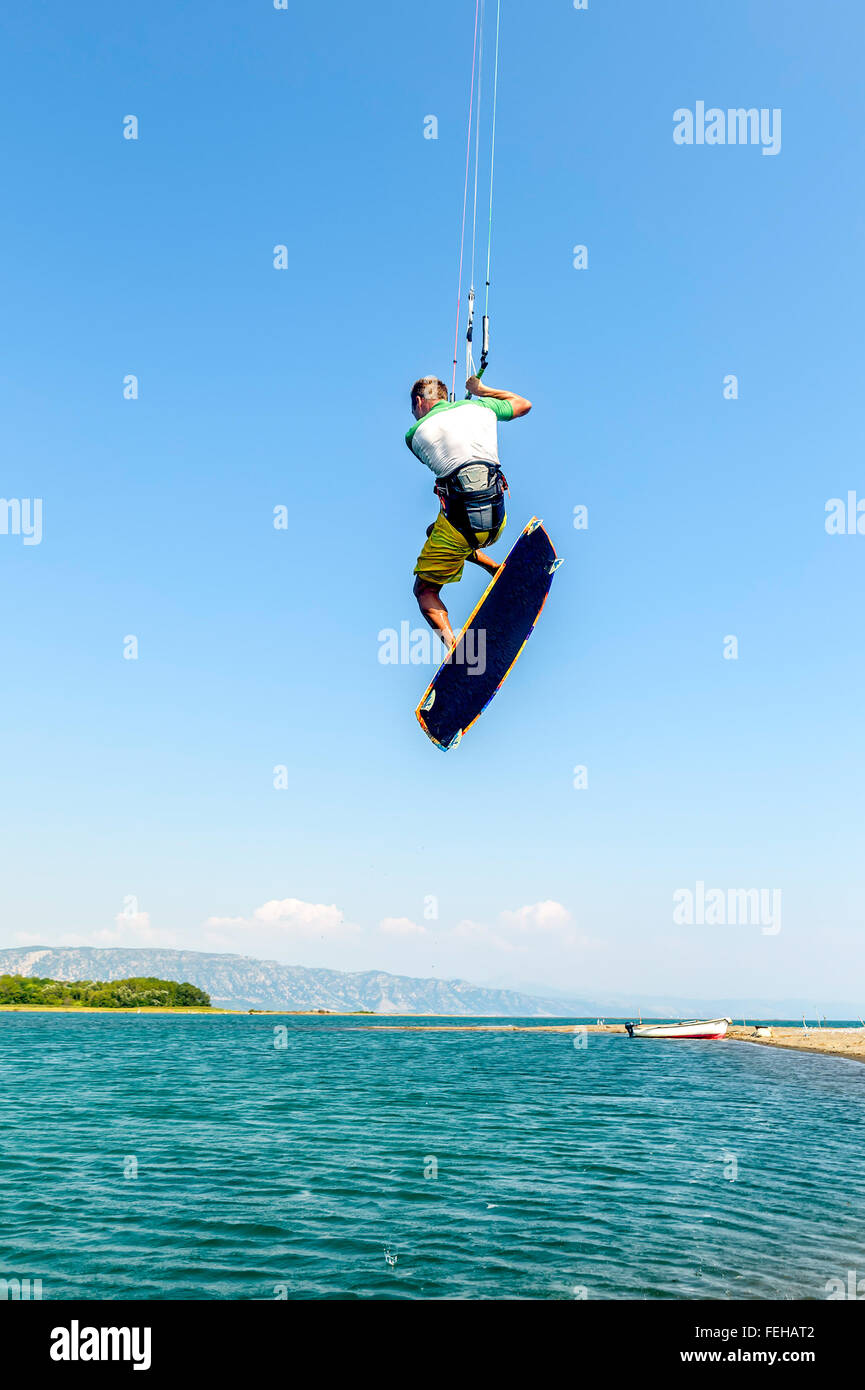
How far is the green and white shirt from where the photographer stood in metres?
8.80

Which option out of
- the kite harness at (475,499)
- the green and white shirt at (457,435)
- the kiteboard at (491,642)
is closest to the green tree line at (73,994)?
the kiteboard at (491,642)

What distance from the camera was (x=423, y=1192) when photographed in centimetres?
1962

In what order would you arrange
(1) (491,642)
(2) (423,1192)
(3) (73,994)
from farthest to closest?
1. (3) (73,994)
2. (2) (423,1192)
3. (1) (491,642)

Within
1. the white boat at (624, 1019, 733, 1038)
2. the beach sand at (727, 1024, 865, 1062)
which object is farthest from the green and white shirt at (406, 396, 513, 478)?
the white boat at (624, 1019, 733, 1038)

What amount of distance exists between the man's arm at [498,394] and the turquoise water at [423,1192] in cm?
1238

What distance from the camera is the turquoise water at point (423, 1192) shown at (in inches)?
550

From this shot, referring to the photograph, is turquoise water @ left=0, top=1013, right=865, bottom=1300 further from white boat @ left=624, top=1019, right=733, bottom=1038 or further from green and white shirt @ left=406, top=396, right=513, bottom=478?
white boat @ left=624, top=1019, right=733, bottom=1038

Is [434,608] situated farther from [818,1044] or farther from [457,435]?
[818,1044]

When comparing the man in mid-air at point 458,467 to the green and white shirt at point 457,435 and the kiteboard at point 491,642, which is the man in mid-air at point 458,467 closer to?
the green and white shirt at point 457,435

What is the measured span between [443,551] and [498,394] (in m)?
1.69

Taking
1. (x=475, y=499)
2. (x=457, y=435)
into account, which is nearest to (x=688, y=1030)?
(x=475, y=499)

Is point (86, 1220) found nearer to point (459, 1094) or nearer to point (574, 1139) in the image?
point (574, 1139)

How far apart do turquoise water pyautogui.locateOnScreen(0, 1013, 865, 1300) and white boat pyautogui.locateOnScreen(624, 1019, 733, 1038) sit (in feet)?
223
